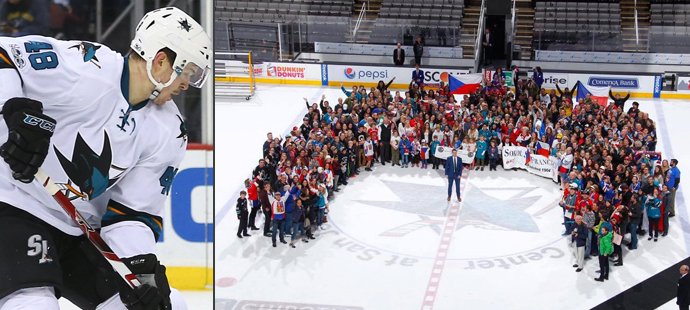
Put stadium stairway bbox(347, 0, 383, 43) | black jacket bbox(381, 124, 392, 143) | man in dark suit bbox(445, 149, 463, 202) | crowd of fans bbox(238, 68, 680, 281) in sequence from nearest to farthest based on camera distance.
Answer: crowd of fans bbox(238, 68, 680, 281) < man in dark suit bbox(445, 149, 463, 202) < black jacket bbox(381, 124, 392, 143) < stadium stairway bbox(347, 0, 383, 43)

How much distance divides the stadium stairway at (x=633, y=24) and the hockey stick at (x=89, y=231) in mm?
26854

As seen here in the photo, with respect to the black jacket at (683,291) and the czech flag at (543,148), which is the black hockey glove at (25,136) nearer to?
the black jacket at (683,291)

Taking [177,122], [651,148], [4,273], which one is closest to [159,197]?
[177,122]

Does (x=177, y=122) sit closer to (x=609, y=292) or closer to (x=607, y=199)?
(x=609, y=292)

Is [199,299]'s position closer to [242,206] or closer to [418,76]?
[242,206]

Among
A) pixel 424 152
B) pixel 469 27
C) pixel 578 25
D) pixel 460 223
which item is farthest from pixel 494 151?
pixel 469 27

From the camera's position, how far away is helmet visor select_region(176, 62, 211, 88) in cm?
376

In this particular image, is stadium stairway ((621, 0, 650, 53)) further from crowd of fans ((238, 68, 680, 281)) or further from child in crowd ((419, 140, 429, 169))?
child in crowd ((419, 140, 429, 169))

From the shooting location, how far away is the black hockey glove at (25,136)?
10.7ft

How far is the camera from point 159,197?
4.09 metres

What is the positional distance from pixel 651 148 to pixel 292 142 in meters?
7.69

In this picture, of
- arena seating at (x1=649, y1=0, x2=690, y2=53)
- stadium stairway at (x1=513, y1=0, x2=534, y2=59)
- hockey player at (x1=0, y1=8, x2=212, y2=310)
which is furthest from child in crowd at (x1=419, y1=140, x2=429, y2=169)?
hockey player at (x1=0, y1=8, x2=212, y2=310)

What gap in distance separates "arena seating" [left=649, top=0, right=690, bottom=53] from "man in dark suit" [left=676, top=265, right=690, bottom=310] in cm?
1661

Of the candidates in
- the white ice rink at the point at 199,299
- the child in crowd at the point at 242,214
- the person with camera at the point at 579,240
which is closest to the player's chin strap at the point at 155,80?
the white ice rink at the point at 199,299
